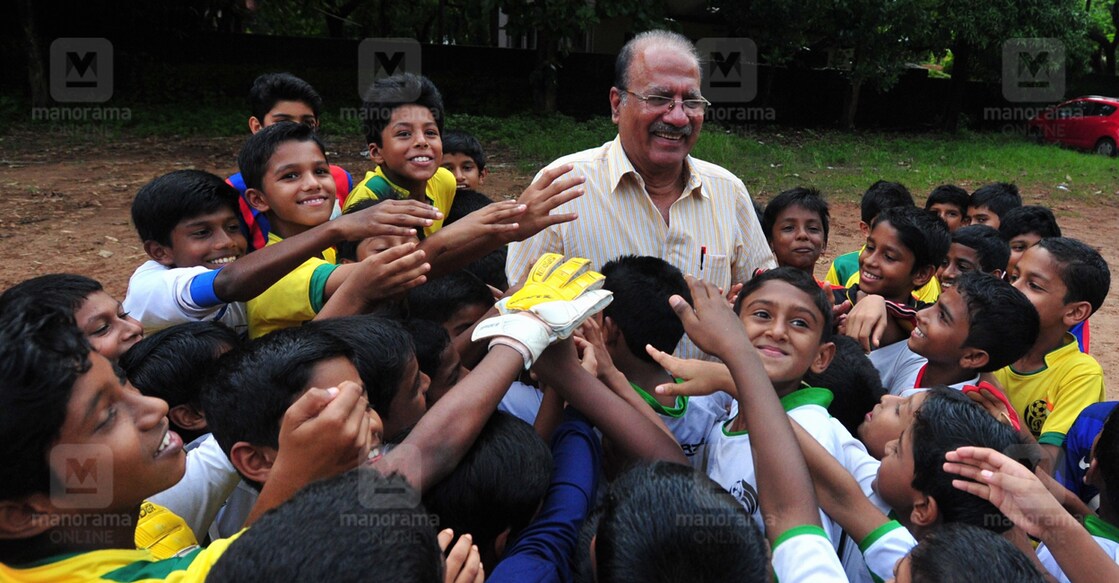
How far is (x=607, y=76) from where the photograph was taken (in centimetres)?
1620

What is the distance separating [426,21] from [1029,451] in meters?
19.2

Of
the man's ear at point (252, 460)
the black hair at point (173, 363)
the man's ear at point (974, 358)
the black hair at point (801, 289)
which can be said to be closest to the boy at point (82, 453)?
the man's ear at point (252, 460)

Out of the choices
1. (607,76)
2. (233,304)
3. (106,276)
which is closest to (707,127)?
(607,76)

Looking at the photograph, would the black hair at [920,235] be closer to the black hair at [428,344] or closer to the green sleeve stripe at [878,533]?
the green sleeve stripe at [878,533]

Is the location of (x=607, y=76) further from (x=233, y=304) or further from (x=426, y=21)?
(x=233, y=304)

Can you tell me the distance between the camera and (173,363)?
2180 mm

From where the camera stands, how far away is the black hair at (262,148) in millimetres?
2816

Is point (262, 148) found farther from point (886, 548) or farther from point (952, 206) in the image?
point (952, 206)

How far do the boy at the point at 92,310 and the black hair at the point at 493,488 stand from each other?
3.38ft

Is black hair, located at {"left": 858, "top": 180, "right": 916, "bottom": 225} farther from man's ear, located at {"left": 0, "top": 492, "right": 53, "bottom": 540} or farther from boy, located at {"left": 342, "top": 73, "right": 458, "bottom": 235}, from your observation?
man's ear, located at {"left": 0, "top": 492, "right": 53, "bottom": 540}

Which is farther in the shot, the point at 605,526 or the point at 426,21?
the point at 426,21

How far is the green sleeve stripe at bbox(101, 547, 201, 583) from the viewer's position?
136cm

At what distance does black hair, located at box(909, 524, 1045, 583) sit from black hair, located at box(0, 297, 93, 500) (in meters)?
1.57

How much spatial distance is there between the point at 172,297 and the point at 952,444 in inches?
88.8
